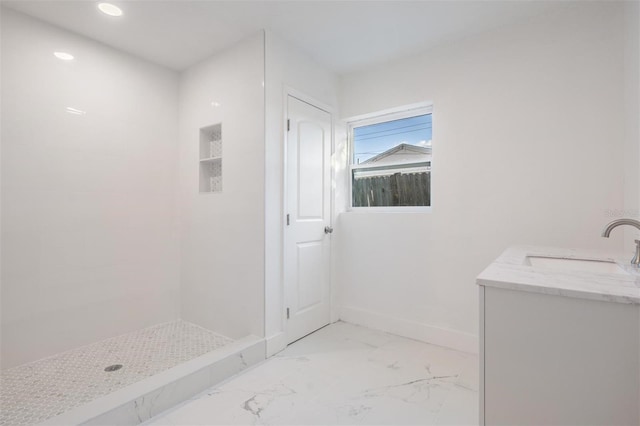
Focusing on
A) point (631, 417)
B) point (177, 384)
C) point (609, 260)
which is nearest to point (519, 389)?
point (631, 417)

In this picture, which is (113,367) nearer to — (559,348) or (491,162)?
(559,348)

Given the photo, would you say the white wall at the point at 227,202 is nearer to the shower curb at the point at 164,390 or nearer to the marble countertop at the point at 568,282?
the shower curb at the point at 164,390

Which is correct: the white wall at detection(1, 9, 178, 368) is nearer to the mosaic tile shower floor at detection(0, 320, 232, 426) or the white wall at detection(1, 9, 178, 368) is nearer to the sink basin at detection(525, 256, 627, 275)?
the mosaic tile shower floor at detection(0, 320, 232, 426)

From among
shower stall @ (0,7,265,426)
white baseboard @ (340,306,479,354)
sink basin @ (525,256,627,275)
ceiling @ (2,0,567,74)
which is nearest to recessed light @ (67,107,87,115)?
shower stall @ (0,7,265,426)

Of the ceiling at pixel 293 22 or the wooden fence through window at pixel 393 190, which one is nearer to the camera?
the ceiling at pixel 293 22

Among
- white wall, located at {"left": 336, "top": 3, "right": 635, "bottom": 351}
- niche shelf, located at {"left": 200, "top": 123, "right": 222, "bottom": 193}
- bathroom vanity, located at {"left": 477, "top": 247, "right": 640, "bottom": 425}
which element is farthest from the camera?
niche shelf, located at {"left": 200, "top": 123, "right": 222, "bottom": 193}

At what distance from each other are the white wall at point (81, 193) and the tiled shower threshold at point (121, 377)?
0.22 metres

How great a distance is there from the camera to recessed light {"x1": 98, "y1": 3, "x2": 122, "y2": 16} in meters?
2.03

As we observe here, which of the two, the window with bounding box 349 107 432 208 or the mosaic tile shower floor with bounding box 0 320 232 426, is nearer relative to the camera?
the mosaic tile shower floor with bounding box 0 320 232 426

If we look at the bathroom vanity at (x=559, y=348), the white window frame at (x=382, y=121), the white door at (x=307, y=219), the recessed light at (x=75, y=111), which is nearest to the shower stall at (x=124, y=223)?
the recessed light at (x=75, y=111)

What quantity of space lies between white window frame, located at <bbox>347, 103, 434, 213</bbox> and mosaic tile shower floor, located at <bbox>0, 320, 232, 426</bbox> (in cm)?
172

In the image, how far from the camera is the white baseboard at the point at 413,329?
239cm

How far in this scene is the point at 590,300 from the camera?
89 cm

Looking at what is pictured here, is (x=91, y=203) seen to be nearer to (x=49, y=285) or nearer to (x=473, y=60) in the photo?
(x=49, y=285)
